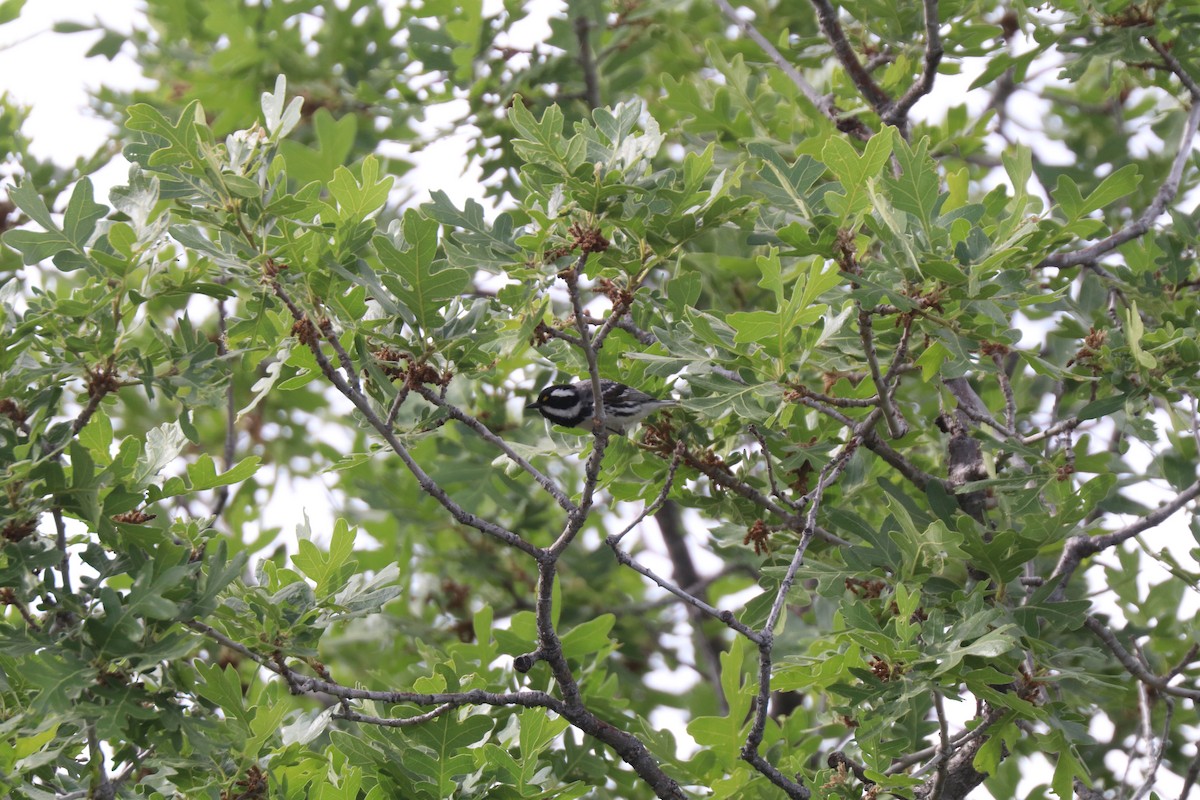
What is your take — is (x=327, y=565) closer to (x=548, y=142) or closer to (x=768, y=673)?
(x=768, y=673)

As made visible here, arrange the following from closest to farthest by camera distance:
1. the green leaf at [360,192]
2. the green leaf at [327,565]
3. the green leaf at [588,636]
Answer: the green leaf at [360,192], the green leaf at [327,565], the green leaf at [588,636]

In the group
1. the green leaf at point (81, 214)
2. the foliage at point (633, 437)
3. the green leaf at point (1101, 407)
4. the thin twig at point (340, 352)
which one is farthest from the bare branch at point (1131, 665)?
the green leaf at point (81, 214)

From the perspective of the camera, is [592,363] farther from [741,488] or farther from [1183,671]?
[1183,671]

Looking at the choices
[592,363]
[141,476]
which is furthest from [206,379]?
[592,363]

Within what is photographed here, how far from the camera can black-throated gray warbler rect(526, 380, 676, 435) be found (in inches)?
183

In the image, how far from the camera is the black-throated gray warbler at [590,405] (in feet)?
15.3

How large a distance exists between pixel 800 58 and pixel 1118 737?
4.46 m

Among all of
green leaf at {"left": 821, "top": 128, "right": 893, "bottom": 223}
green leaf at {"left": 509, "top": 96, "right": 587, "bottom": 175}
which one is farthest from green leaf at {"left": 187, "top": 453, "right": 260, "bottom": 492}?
green leaf at {"left": 821, "top": 128, "right": 893, "bottom": 223}

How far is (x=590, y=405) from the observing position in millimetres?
6121

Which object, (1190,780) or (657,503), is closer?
(657,503)

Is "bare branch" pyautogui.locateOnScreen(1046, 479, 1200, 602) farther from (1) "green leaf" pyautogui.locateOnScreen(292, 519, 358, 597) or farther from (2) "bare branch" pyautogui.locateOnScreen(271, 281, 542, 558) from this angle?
(1) "green leaf" pyautogui.locateOnScreen(292, 519, 358, 597)

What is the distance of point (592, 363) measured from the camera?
3477mm

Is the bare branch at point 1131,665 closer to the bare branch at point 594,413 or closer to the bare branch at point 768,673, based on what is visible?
the bare branch at point 768,673

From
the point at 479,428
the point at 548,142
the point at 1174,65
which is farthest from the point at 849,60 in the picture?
the point at 479,428
